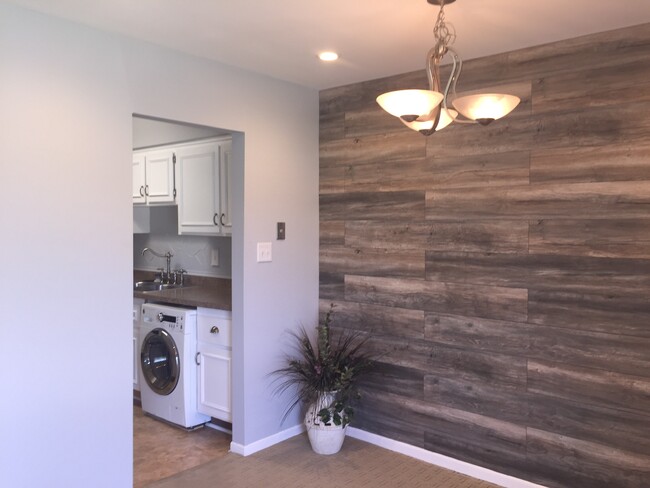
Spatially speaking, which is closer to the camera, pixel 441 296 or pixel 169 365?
pixel 441 296

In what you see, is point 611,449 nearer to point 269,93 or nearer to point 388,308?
point 388,308

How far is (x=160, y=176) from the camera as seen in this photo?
171 inches

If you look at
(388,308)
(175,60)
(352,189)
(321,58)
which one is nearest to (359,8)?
(321,58)

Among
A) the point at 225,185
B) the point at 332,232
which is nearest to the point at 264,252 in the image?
the point at 332,232

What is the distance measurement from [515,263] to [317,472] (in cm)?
158

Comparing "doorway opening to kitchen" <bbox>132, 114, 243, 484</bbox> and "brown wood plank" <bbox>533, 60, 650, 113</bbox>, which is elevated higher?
"brown wood plank" <bbox>533, 60, 650, 113</bbox>

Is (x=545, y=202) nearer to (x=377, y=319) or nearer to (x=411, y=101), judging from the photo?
(x=377, y=319)

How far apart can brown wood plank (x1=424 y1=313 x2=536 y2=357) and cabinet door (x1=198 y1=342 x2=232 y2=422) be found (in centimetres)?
127

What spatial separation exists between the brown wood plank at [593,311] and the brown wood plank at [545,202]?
1.23 feet

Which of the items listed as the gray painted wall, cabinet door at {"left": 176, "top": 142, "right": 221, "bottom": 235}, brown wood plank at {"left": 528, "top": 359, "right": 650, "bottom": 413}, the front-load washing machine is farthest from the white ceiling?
the front-load washing machine

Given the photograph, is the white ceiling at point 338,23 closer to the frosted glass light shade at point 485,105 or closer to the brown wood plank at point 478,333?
the frosted glass light shade at point 485,105

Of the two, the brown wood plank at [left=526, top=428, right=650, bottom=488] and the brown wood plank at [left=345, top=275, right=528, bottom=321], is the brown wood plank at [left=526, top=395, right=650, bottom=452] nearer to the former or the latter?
the brown wood plank at [left=526, top=428, right=650, bottom=488]

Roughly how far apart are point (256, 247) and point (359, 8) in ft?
5.11

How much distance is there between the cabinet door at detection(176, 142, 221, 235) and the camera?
3.95m
